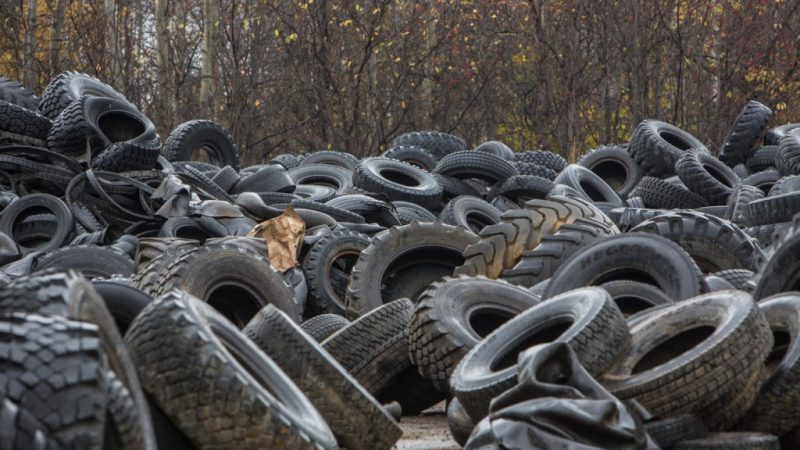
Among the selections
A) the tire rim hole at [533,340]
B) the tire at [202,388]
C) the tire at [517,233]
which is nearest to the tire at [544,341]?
the tire rim hole at [533,340]

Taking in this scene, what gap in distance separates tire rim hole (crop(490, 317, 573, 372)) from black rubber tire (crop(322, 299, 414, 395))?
90 centimetres

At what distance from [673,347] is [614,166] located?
33.6 feet

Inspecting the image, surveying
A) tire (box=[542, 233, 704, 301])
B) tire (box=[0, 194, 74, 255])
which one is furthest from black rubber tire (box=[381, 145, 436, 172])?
tire (box=[542, 233, 704, 301])

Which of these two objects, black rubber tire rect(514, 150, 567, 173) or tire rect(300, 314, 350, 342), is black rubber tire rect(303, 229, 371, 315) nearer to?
tire rect(300, 314, 350, 342)

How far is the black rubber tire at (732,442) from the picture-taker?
4906 millimetres

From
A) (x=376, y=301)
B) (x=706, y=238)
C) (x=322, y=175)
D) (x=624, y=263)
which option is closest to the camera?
(x=624, y=263)

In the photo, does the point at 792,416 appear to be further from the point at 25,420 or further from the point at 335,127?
the point at 335,127

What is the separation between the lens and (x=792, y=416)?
5.34 m

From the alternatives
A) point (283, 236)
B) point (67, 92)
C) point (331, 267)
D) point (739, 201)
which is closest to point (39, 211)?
point (67, 92)

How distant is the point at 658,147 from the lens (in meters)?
14.5

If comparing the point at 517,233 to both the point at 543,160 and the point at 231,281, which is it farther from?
the point at 543,160

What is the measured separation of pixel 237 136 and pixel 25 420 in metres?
19.9

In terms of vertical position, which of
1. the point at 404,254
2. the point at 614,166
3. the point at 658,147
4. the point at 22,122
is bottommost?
the point at 404,254

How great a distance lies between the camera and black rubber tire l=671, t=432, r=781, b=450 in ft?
16.1
